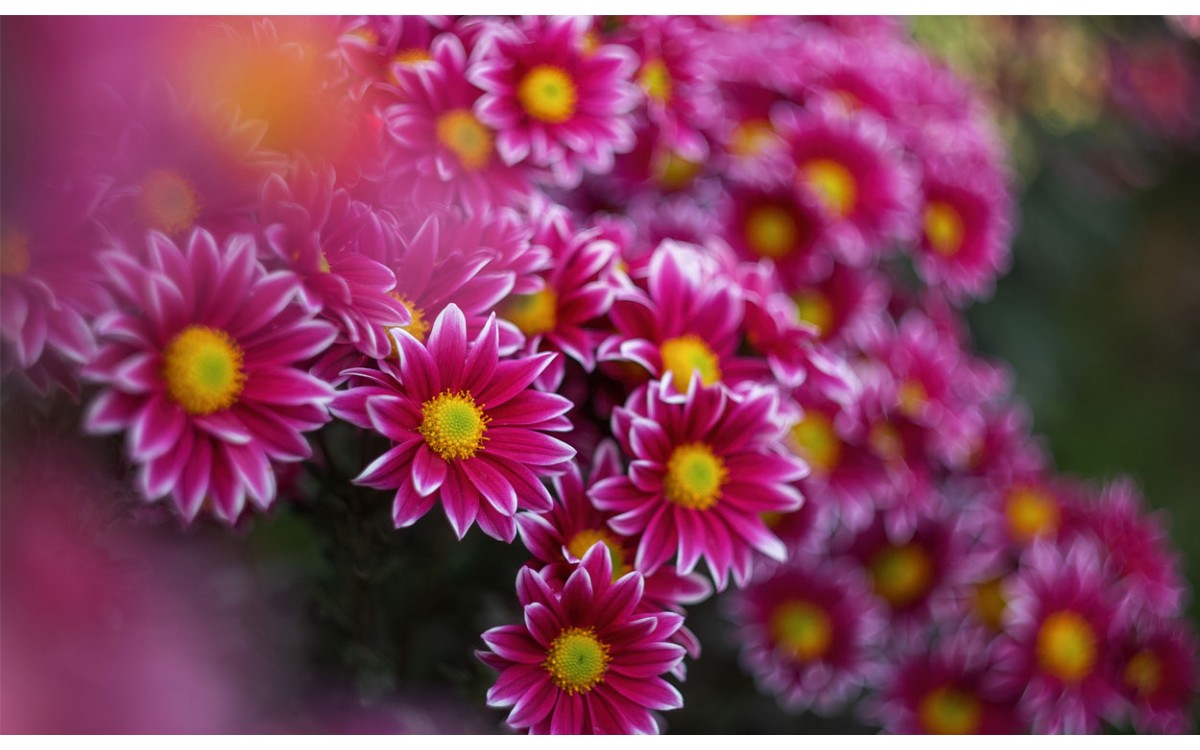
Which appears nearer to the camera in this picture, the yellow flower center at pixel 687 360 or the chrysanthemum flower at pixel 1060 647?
the yellow flower center at pixel 687 360

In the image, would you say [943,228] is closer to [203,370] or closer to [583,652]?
[583,652]

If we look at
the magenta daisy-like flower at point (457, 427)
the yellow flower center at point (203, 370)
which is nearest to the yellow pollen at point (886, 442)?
the magenta daisy-like flower at point (457, 427)

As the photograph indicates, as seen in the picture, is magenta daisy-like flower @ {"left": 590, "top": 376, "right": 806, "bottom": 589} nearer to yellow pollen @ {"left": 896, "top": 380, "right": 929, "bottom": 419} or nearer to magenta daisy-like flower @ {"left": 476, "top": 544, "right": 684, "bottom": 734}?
magenta daisy-like flower @ {"left": 476, "top": 544, "right": 684, "bottom": 734}

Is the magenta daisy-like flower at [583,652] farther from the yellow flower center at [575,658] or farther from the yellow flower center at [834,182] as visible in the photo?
the yellow flower center at [834,182]

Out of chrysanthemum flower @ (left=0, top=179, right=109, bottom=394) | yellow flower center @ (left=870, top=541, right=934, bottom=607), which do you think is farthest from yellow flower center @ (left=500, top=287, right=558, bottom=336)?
yellow flower center @ (left=870, top=541, right=934, bottom=607)

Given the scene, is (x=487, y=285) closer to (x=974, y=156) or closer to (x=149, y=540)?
(x=149, y=540)

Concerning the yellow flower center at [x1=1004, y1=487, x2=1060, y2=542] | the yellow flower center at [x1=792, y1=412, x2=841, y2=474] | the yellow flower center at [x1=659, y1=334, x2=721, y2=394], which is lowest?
the yellow flower center at [x1=1004, y1=487, x2=1060, y2=542]

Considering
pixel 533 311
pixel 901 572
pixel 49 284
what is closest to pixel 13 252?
pixel 49 284

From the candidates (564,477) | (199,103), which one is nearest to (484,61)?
(199,103)
